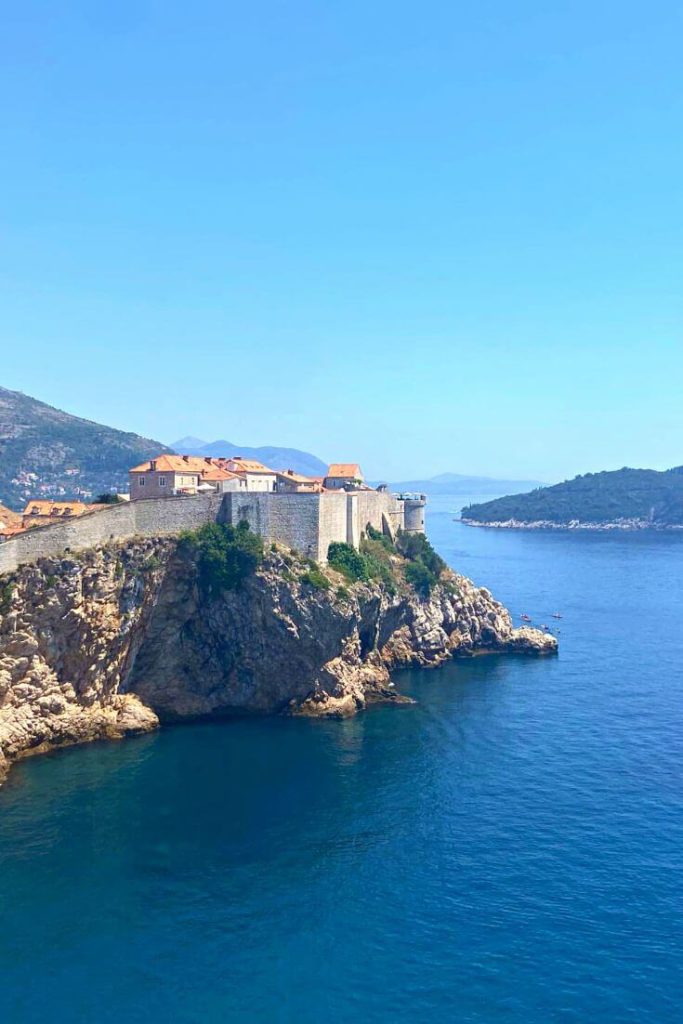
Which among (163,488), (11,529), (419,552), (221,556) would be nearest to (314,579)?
(221,556)

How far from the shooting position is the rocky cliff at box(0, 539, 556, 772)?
51281 millimetres

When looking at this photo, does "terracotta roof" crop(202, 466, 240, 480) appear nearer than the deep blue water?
No

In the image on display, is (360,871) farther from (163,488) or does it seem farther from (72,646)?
(163,488)

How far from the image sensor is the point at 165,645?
2323 inches

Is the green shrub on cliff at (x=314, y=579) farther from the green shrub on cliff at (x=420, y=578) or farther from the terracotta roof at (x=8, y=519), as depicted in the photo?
the terracotta roof at (x=8, y=519)

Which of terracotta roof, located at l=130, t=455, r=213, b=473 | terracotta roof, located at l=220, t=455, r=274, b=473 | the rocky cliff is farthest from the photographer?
terracotta roof, located at l=220, t=455, r=274, b=473

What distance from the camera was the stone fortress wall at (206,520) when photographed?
53.6 metres

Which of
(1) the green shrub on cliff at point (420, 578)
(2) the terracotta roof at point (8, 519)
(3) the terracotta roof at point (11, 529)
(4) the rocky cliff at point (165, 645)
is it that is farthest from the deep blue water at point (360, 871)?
(2) the terracotta roof at point (8, 519)

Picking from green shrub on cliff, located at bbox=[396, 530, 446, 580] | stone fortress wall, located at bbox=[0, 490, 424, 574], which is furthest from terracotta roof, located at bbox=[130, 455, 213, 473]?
green shrub on cliff, located at bbox=[396, 530, 446, 580]

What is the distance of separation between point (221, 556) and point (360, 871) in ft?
87.4

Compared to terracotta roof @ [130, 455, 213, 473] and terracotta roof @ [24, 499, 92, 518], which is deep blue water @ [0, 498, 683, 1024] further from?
terracotta roof @ [24, 499, 92, 518]

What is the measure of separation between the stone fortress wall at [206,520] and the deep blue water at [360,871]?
12.9 metres

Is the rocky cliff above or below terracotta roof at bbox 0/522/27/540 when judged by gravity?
below

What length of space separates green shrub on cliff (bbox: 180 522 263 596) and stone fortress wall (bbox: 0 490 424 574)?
165 centimetres
